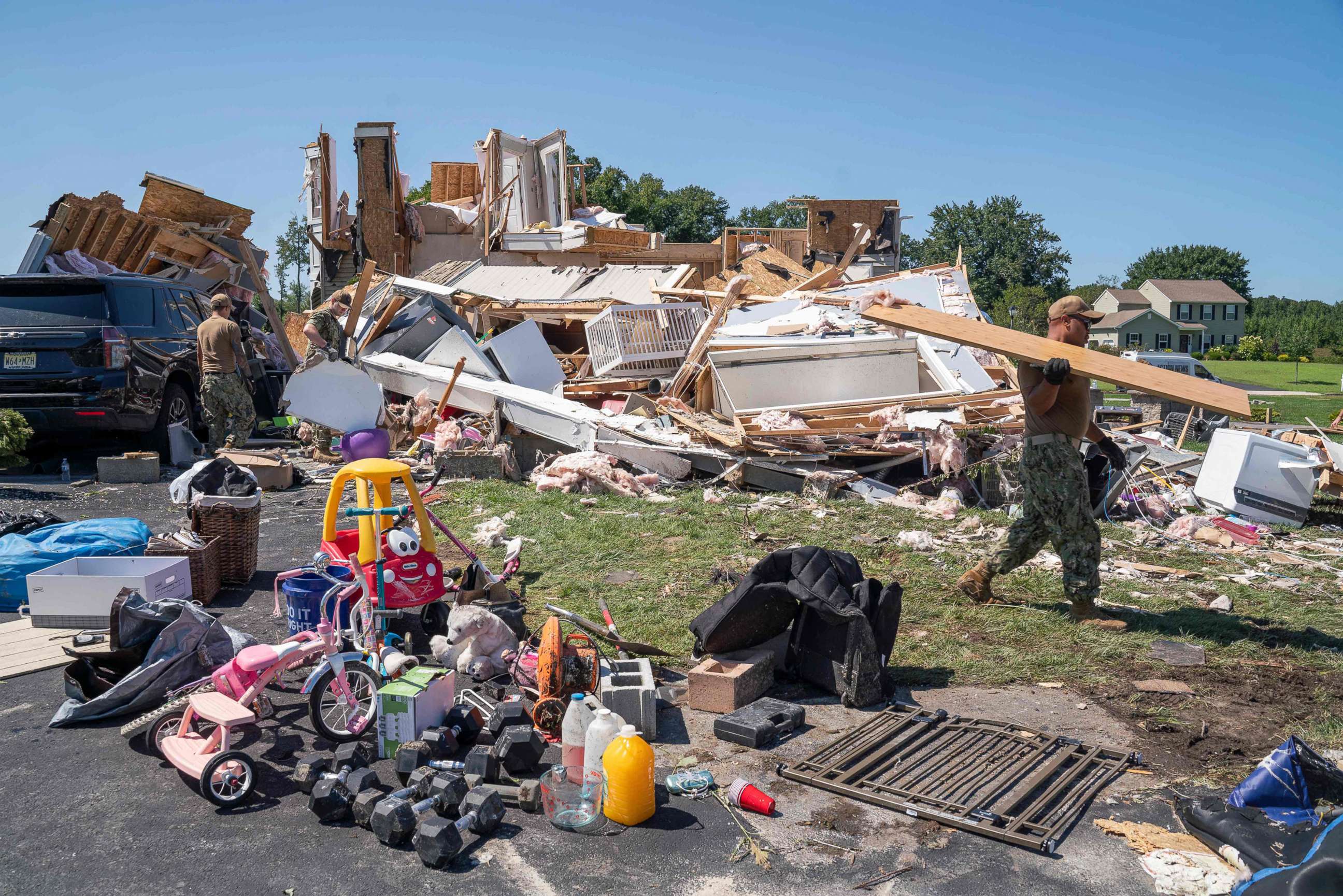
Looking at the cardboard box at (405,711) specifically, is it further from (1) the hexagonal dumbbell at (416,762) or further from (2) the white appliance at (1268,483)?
(2) the white appliance at (1268,483)

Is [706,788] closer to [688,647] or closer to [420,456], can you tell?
[688,647]

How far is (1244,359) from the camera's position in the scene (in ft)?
240

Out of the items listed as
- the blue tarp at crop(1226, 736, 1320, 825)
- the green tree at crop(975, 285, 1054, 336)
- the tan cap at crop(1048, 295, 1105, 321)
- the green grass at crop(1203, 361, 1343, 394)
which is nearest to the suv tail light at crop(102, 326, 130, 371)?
the tan cap at crop(1048, 295, 1105, 321)

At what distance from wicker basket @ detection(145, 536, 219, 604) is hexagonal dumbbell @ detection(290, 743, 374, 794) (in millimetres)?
2433

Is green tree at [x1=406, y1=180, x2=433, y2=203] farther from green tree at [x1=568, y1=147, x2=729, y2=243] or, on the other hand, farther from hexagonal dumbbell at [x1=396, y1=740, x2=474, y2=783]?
hexagonal dumbbell at [x1=396, y1=740, x2=474, y2=783]

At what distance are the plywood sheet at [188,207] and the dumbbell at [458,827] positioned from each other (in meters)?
14.8

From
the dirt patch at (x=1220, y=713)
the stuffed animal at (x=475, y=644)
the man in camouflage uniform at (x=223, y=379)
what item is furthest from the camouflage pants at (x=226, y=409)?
the dirt patch at (x=1220, y=713)

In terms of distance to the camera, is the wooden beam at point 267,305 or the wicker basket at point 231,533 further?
the wooden beam at point 267,305

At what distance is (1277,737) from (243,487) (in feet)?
18.9

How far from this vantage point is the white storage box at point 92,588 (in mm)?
5066

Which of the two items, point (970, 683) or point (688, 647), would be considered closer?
point (970, 683)

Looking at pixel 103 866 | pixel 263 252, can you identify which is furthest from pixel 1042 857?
pixel 263 252

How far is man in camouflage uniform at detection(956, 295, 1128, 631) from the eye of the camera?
558 cm

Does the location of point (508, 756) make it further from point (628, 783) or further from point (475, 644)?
point (475, 644)
